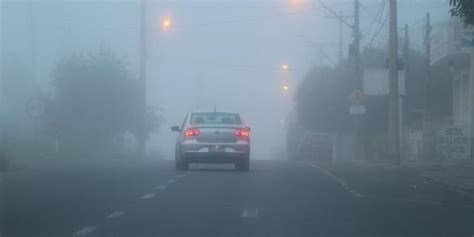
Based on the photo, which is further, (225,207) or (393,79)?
(393,79)

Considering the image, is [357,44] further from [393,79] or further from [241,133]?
[241,133]

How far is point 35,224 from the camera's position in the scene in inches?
499

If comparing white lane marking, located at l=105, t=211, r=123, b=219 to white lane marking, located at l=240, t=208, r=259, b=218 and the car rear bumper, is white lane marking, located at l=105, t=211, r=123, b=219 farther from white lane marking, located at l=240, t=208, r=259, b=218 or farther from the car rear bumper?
the car rear bumper

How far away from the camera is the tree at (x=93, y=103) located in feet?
175

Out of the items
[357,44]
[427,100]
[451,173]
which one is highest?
[357,44]

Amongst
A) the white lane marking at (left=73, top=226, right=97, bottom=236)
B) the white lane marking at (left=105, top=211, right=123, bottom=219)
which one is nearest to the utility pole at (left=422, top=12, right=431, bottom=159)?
the white lane marking at (left=105, top=211, right=123, bottom=219)

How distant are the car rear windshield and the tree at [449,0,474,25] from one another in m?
10.1

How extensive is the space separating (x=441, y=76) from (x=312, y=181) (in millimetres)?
40247

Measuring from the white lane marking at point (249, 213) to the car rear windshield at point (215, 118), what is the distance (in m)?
12.1

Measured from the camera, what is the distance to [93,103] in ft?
178

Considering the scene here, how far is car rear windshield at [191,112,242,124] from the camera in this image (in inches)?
1060

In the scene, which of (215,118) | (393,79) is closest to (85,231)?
(215,118)

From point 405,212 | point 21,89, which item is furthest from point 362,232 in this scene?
point 21,89

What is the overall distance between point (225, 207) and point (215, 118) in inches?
478
